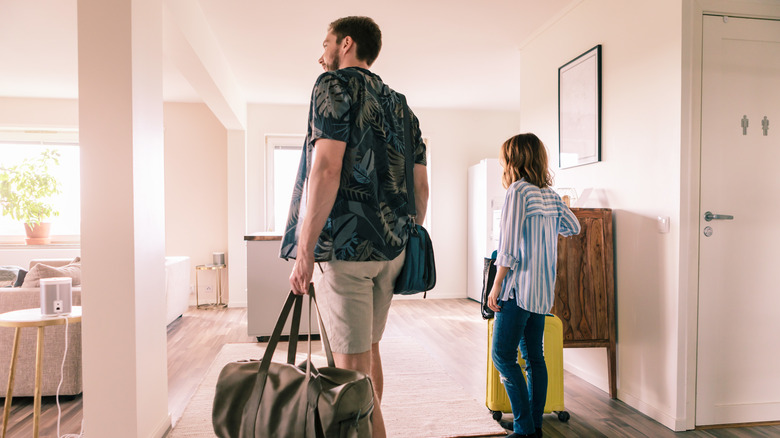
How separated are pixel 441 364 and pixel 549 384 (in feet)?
3.57

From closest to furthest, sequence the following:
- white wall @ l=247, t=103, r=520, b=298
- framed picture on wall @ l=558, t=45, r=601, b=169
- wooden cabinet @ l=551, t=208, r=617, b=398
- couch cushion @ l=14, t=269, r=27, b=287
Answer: wooden cabinet @ l=551, t=208, r=617, b=398, framed picture on wall @ l=558, t=45, r=601, b=169, couch cushion @ l=14, t=269, r=27, b=287, white wall @ l=247, t=103, r=520, b=298

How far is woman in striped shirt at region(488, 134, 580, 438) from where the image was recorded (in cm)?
186

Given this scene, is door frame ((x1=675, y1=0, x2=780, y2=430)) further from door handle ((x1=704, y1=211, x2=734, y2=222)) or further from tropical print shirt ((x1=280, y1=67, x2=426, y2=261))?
tropical print shirt ((x1=280, y1=67, x2=426, y2=261))

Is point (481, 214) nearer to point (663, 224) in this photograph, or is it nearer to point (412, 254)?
point (663, 224)

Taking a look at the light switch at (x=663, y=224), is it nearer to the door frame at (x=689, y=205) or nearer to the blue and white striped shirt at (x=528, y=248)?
A: the door frame at (x=689, y=205)

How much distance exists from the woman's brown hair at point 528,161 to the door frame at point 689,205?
792 mm

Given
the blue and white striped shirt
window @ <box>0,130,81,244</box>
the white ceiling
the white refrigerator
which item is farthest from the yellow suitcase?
window @ <box>0,130,81,244</box>

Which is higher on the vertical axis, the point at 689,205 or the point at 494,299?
the point at 689,205

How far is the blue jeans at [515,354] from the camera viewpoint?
6.26ft

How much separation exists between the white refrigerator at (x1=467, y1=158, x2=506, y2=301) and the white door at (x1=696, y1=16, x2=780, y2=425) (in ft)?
9.91

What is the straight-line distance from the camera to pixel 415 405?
2.52 m

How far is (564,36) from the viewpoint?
326 centimetres

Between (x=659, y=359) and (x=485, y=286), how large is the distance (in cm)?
103

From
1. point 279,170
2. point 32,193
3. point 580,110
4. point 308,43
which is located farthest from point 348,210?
point 32,193
